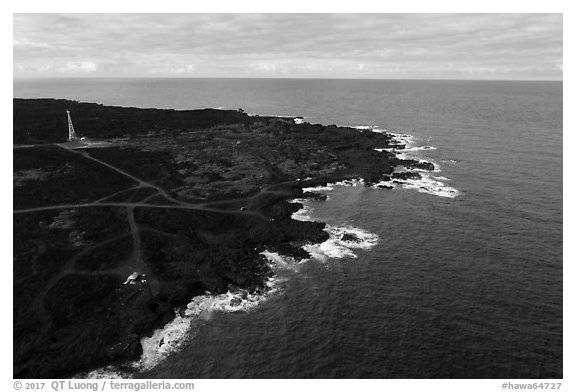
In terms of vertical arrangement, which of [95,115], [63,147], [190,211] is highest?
[95,115]

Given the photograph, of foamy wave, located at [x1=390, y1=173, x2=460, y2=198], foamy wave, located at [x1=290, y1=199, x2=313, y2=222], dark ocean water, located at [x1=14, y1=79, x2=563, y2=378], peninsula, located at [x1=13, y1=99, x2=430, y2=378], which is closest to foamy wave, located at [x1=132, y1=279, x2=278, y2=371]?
dark ocean water, located at [x1=14, y1=79, x2=563, y2=378]

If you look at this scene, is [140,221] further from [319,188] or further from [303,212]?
[319,188]

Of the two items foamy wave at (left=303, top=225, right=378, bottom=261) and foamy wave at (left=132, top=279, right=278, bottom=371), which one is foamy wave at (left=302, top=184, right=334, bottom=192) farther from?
foamy wave at (left=132, top=279, right=278, bottom=371)

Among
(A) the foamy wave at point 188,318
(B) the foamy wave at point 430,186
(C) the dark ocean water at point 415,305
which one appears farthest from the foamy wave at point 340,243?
(B) the foamy wave at point 430,186

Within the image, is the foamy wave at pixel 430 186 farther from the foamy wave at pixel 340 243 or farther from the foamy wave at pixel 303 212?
the foamy wave at pixel 340 243

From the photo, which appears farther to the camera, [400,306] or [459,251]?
[459,251]

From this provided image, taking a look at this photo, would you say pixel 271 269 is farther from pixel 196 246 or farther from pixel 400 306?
pixel 400 306

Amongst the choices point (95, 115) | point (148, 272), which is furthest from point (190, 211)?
point (95, 115)

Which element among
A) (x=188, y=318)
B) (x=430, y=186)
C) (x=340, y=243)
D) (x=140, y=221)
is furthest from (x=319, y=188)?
(x=188, y=318)

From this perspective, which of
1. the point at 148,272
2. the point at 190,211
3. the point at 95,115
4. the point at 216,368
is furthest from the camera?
the point at 95,115
